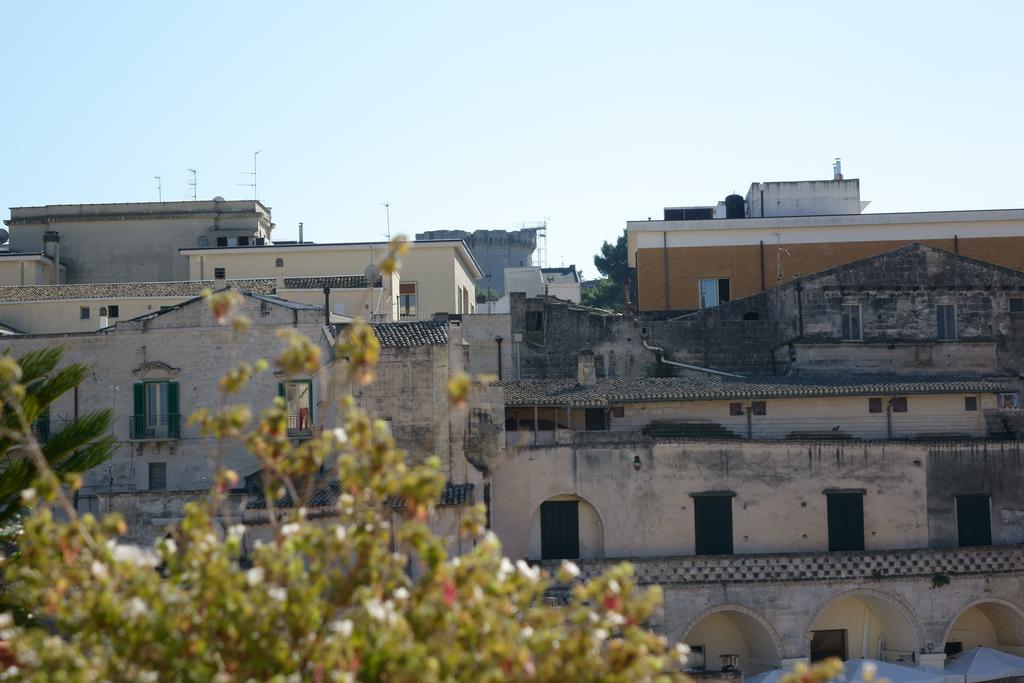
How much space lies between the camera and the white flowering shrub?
13.9m

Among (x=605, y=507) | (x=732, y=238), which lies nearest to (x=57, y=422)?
(x=605, y=507)

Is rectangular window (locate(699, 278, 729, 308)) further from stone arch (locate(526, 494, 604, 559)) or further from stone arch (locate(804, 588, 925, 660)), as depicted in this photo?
stone arch (locate(526, 494, 604, 559))

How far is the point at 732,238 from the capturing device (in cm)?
5922

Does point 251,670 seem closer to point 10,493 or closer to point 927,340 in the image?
point 10,493

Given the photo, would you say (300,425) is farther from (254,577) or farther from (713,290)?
(254,577)

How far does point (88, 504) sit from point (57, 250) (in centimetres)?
2484

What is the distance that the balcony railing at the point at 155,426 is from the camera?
1698 inches

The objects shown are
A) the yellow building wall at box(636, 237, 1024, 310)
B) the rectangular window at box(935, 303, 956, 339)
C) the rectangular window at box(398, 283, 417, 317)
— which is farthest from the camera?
the rectangular window at box(398, 283, 417, 317)

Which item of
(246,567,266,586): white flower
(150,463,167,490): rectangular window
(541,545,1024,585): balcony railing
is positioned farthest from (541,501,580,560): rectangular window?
(246,567,266,586): white flower

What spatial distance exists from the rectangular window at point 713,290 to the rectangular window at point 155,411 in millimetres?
22716

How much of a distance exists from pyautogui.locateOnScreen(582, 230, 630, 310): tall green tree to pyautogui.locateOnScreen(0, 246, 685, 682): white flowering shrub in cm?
7015

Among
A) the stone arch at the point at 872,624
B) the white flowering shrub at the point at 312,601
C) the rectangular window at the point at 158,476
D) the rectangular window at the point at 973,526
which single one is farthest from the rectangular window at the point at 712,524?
the white flowering shrub at the point at 312,601

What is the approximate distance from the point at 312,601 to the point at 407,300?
48.1 metres

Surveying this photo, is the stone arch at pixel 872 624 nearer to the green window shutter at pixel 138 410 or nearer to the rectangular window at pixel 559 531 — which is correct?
the rectangular window at pixel 559 531
